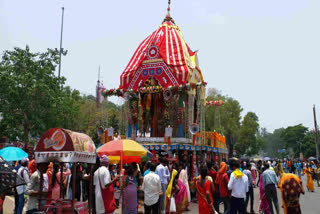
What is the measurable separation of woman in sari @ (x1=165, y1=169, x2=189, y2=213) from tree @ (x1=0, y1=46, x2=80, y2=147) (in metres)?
15.2

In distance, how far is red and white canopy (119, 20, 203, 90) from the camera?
2016cm

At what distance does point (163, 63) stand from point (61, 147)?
48.6 feet

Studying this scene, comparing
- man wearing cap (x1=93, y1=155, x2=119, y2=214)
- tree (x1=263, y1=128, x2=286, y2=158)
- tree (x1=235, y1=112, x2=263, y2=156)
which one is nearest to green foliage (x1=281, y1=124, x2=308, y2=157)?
tree (x1=235, y1=112, x2=263, y2=156)

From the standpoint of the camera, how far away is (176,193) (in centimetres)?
797

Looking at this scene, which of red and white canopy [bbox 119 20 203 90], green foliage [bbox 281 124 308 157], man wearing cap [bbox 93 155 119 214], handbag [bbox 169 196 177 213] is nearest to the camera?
man wearing cap [bbox 93 155 119 214]

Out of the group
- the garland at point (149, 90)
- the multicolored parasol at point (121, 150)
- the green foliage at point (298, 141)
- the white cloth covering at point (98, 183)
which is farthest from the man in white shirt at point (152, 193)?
the green foliage at point (298, 141)

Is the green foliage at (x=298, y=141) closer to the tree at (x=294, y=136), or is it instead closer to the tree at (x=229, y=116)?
the tree at (x=294, y=136)

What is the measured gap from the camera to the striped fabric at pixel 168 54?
798 inches

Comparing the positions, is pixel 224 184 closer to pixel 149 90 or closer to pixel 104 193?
pixel 104 193

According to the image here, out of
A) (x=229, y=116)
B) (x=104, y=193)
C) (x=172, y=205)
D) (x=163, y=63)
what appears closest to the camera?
(x=104, y=193)

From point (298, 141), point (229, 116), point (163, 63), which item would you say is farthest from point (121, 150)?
point (298, 141)

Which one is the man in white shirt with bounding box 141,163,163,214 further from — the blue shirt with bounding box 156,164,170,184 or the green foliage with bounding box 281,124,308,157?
the green foliage with bounding box 281,124,308,157

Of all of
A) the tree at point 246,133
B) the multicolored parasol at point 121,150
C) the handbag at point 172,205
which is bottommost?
the handbag at point 172,205

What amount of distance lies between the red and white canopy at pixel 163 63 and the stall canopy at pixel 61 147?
542 inches
